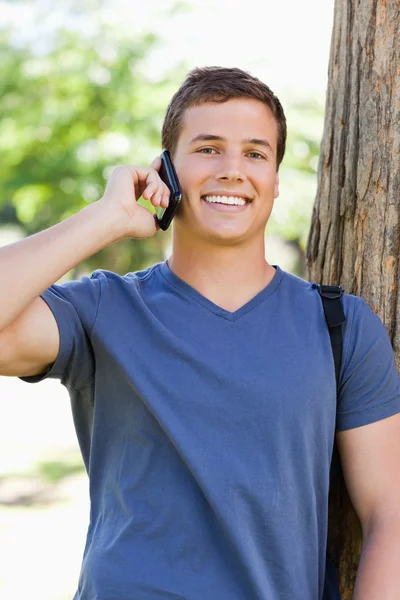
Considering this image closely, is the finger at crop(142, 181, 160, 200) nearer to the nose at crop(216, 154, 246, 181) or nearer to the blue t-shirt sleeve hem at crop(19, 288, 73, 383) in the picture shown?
the nose at crop(216, 154, 246, 181)

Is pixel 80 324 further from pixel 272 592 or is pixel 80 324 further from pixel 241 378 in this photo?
pixel 272 592

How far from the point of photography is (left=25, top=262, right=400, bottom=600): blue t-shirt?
8.11 feet

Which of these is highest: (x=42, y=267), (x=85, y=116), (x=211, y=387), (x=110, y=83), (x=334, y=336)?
(x=110, y=83)

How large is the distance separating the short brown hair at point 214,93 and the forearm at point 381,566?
1.31 metres

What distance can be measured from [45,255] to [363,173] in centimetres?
120

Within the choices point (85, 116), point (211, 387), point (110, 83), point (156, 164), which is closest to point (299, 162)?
point (110, 83)

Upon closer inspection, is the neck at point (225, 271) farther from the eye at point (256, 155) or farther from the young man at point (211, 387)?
the eye at point (256, 155)

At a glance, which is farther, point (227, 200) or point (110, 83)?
point (110, 83)

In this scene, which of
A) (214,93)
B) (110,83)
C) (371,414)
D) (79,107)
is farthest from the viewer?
(79,107)

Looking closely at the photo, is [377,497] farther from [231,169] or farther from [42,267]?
[42,267]

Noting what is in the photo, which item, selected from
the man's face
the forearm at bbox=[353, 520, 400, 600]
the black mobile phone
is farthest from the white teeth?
the forearm at bbox=[353, 520, 400, 600]

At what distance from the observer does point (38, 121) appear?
1441 centimetres

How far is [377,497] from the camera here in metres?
2.64

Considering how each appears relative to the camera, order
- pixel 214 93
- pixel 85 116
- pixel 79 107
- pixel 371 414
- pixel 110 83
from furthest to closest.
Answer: pixel 85 116 → pixel 79 107 → pixel 110 83 → pixel 214 93 → pixel 371 414
